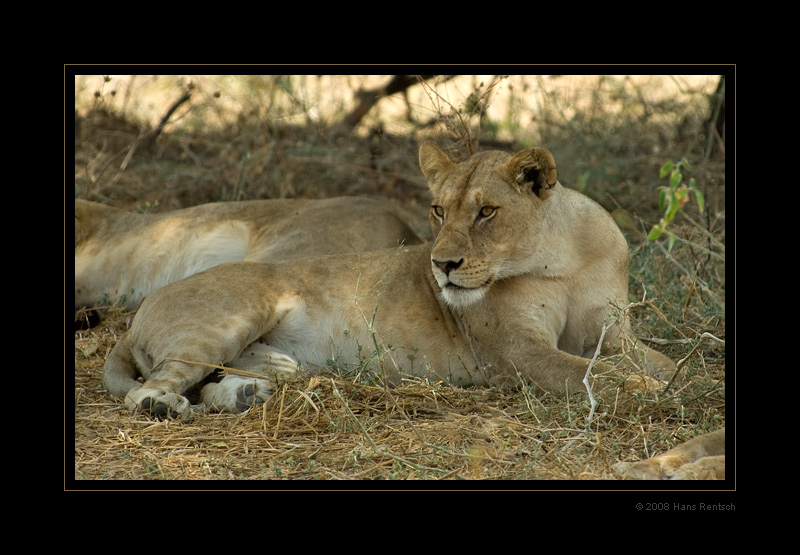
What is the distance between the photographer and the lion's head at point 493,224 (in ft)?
15.0

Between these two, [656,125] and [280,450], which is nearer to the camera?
[280,450]

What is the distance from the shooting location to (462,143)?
6516mm

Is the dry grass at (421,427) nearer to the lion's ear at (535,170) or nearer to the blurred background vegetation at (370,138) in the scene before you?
the lion's ear at (535,170)

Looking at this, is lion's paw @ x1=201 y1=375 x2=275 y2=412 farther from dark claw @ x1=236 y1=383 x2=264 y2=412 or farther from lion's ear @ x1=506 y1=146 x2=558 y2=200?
lion's ear @ x1=506 y1=146 x2=558 y2=200

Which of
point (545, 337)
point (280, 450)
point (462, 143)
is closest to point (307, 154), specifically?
point (462, 143)

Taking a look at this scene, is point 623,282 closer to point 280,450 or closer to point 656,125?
point 280,450

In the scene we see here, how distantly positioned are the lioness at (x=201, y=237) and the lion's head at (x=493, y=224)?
1.52 meters

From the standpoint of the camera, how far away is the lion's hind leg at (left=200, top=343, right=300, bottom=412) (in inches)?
174

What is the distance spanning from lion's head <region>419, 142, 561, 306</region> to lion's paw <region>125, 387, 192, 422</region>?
1.32m

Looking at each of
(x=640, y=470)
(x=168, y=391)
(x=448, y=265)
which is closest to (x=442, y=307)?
(x=448, y=265)

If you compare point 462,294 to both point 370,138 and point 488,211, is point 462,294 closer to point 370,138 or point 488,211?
point 488,211

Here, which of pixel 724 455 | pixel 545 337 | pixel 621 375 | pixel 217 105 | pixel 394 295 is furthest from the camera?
pixel 217 105

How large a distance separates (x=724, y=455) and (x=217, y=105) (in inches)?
265
